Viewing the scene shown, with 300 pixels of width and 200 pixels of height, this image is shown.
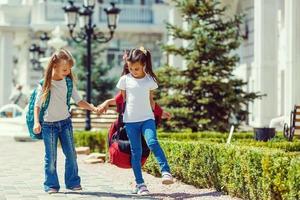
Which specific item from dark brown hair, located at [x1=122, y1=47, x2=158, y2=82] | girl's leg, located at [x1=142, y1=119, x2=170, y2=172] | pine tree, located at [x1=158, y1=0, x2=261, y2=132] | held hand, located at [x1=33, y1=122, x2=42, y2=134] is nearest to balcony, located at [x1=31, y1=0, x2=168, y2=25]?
pine tree, located at [x1=158, y1=0, x2=261, y2=132]

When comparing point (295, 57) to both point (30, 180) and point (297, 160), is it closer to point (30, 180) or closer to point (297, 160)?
point (30, 180)

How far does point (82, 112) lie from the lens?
2762cm

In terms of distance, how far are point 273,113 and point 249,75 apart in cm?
1079

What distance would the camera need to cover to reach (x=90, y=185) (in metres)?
10.7

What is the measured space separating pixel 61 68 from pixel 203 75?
9784 mm

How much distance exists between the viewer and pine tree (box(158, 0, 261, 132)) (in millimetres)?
18922

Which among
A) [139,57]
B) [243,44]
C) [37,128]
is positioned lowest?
[37,128]

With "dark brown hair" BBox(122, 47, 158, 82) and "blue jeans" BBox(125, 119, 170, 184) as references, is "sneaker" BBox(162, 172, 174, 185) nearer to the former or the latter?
"blue jeans" BBox(125, 119, 170, 184)

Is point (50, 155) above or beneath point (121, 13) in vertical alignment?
beneath

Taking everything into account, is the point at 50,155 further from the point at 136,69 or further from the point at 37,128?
the point at 136,69

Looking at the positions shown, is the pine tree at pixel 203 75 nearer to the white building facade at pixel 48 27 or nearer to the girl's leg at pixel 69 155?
the girl's leg at pixel 69 155

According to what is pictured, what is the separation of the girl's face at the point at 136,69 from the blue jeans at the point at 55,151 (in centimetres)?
101

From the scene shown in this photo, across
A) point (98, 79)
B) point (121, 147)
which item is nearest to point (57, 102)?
point (121, 147)

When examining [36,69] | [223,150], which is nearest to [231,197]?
[223,150]
